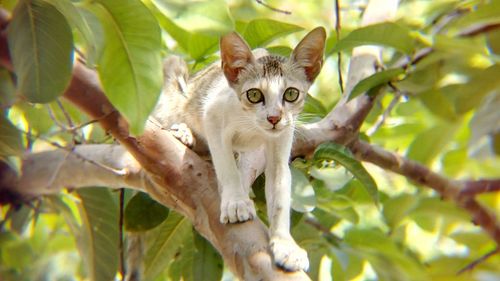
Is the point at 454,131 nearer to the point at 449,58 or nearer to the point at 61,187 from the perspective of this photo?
the point at 449,58

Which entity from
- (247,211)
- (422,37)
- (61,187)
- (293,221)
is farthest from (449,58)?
(61,187)

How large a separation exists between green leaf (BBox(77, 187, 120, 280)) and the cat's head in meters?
0.65

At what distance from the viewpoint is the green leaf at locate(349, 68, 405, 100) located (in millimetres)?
2164

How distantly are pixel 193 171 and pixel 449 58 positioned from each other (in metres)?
0.90

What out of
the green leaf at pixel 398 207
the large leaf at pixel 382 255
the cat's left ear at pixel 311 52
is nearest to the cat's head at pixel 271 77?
the cat's left ear at pixel 311 52

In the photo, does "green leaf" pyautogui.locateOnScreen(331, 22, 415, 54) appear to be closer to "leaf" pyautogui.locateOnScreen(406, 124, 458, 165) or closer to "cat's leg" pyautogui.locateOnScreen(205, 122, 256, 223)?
"leaf" pyautogui.locateOnScreen(406, 124, 458, 165)

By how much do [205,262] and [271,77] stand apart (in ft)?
2.06

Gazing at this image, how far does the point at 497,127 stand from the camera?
1.46 m

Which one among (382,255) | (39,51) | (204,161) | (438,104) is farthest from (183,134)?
(438,104)

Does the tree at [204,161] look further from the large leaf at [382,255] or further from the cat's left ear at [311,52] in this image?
the cat's left ear at [311,52]

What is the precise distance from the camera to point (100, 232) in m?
2.31

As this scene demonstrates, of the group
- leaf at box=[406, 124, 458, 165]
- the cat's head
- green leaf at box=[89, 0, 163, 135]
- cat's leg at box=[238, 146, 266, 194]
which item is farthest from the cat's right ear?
leaf at box=[406, 124, 458, 165]

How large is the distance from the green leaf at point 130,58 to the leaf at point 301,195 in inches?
21.9

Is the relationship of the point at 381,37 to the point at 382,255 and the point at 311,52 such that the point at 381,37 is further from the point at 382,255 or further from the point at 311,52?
the point at 382,255
